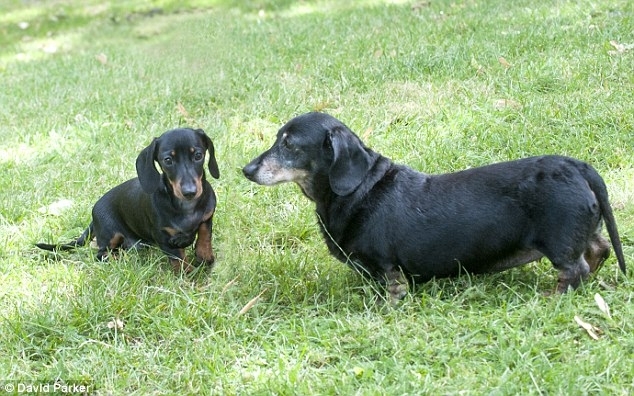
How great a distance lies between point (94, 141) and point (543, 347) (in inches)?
170

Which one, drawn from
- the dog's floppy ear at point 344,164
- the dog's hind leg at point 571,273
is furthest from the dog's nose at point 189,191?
the dog's hind leg at point 571,273

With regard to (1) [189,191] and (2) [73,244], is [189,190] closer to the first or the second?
(1) [189,191]

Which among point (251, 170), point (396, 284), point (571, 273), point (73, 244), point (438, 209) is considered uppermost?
point (251, 170)

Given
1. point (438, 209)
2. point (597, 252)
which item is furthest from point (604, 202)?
point (438, 209)

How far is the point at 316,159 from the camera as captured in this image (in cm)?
377

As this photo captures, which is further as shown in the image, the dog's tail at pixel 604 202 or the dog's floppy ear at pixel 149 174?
the dog's floppy ear at pixel 149 174

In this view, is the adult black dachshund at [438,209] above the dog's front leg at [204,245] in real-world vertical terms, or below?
above

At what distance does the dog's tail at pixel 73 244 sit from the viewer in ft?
14.9

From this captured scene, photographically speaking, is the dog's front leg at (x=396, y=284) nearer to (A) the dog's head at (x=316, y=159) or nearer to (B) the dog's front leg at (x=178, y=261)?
(A) the dog's head at (x=316, y=159)

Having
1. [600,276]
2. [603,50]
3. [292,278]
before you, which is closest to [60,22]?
[603,50]

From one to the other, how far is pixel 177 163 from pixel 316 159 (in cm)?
79

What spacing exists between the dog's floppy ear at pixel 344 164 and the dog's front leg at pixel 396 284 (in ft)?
1.43

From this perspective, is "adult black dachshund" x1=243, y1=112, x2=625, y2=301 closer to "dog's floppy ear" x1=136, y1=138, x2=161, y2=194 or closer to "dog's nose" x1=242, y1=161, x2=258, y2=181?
"dog's nose" x1=242, y1=161, x2=258, y2=181

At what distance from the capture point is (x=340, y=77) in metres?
6.78
